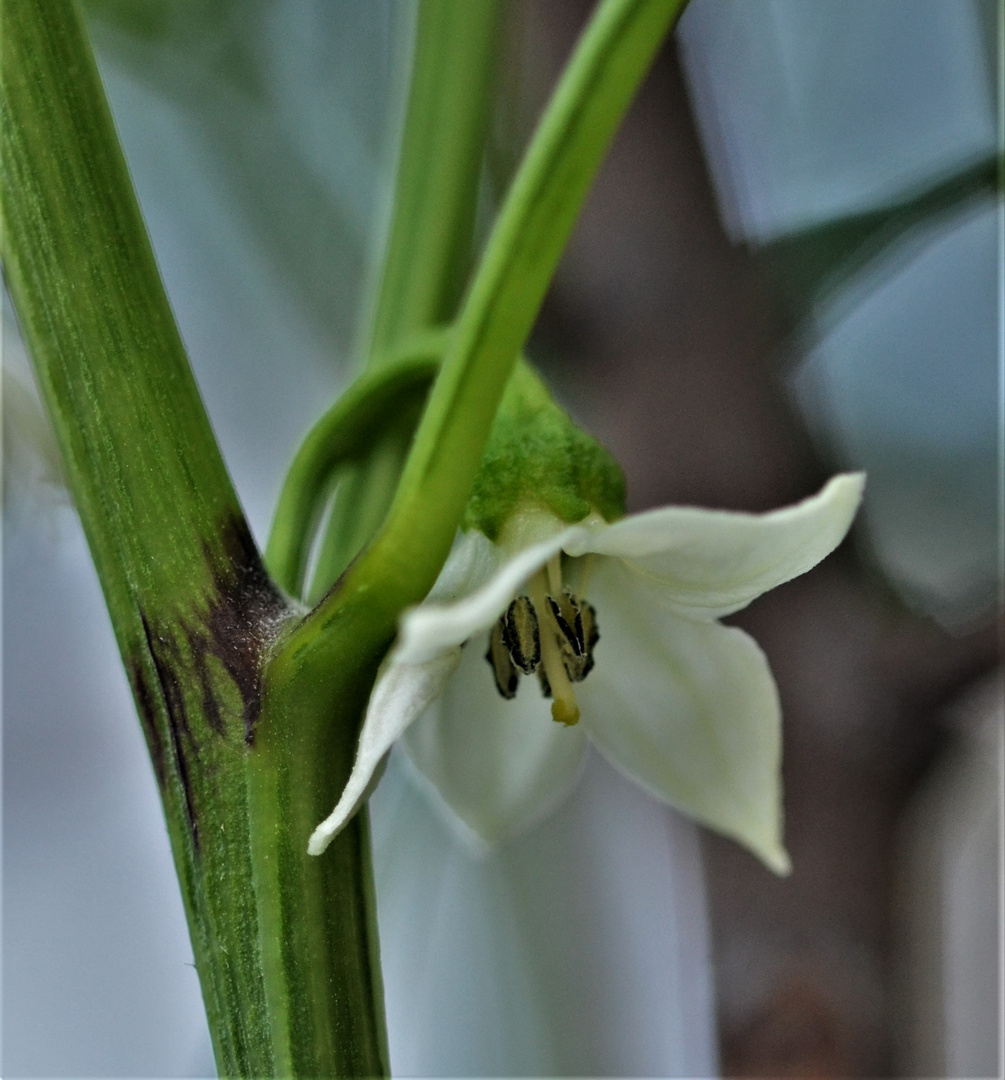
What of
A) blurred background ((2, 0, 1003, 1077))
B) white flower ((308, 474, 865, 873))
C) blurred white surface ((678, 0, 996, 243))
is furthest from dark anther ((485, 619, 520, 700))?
blurred white surface ((678, 0, 996, 243))

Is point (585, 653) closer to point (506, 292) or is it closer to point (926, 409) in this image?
point (506, 292)

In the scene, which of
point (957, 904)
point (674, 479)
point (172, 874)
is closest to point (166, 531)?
point (674, 479)

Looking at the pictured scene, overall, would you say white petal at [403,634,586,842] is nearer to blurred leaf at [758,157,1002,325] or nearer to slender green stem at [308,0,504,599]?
slender green stem at [308,0,504,599]

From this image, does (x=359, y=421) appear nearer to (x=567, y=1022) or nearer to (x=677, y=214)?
(x=677, y=214)

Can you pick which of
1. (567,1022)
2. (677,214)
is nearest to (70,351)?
(677,214)

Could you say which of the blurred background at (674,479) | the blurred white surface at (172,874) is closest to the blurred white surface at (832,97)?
the blurred background at (674,479)
